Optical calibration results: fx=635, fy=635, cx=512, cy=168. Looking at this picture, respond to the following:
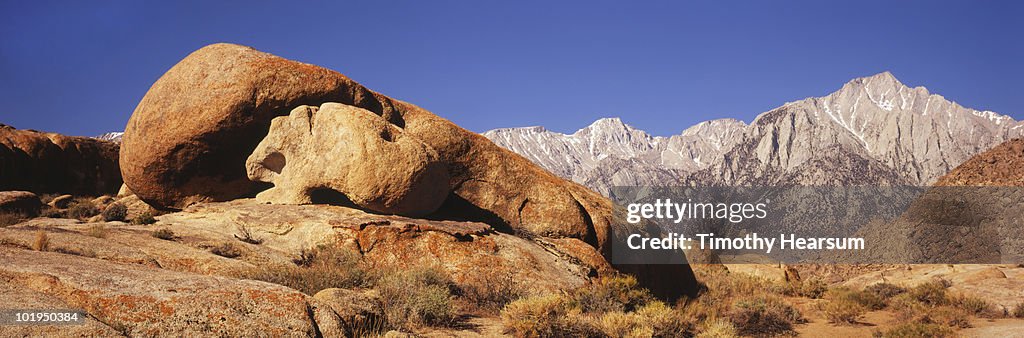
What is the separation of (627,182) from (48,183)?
14210 centimetres

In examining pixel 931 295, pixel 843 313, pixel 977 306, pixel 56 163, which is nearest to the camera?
pixel 843 313

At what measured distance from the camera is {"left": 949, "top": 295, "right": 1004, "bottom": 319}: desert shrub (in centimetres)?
1572

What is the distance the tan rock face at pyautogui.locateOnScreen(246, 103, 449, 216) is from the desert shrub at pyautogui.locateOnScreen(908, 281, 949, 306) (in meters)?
13.9

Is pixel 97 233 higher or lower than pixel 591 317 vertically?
higher

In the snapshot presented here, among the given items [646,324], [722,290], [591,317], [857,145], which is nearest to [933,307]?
[722,290]

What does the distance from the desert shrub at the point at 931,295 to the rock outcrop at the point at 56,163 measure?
3110cm

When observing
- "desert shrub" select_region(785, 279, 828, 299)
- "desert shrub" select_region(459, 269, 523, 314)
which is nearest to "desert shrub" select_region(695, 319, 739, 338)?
"desert shrub" select_region(459, 269, 523, 314)

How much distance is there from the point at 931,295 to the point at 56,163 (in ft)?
109

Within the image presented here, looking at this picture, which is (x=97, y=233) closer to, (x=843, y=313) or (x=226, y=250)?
(x=226, y=250)

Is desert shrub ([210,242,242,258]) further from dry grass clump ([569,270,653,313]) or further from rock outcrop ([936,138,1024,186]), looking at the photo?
rock outcrop ([936,138,1024,186])

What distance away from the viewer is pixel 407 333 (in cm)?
701

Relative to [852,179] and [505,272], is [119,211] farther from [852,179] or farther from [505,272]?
[852,179]

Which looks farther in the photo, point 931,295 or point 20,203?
point 931,295

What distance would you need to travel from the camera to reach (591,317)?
931 centimetres
